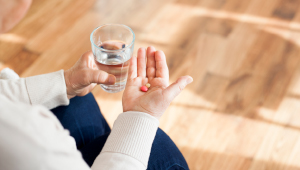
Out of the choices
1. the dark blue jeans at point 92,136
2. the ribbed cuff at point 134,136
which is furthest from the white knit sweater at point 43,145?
the dark blue jeans at point 92,136

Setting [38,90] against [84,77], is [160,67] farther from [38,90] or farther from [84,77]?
[38,90]

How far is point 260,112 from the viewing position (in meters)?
1.36

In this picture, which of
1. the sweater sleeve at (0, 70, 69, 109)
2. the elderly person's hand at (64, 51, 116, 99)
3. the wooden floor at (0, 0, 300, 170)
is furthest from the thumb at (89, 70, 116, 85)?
the wooden floor at (0, 0, 300, 170)

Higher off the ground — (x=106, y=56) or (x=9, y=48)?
(x=106, y=56)

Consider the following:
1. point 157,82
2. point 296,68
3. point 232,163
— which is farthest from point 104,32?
point 296,68

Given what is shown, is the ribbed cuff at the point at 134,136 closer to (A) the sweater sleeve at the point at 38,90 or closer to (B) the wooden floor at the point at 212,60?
(A) the sweater sleeve at the point at 38,90

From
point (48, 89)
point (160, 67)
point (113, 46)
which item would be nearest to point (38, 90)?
point (48, 89)

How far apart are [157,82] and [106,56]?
17cm

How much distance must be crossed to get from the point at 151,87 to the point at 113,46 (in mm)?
173

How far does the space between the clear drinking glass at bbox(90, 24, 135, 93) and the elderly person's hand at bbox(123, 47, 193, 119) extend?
4 cm

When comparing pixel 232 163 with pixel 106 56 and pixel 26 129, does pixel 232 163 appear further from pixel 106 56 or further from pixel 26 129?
pixel 26 129

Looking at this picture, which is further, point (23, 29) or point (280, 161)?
point (23, 29)

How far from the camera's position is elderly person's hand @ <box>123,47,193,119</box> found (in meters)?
0.75

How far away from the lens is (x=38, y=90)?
819 millimetres
